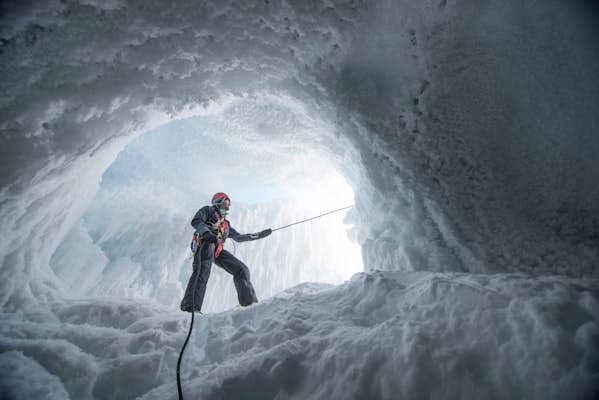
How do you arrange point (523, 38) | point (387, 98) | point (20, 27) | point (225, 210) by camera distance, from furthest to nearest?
point (225, 210)
point (387, 98)
point (523, 38)
point (20, 27)

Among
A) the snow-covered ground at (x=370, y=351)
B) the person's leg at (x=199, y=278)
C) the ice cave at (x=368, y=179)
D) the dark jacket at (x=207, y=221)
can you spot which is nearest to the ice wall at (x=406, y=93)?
Answer: the ice cave at (x=368, y=179)

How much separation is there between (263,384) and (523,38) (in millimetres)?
2744

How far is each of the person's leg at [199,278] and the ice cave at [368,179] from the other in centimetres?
34

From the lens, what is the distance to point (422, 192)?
2.61 metres

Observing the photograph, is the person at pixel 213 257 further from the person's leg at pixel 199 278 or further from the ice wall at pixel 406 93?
the ice wall at pixel 406 93

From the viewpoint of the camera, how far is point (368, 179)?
355cm

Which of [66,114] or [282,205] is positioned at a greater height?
[282,205]

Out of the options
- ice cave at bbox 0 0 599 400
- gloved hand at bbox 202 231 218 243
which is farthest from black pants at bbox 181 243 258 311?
ice cave at bbox 0 0 599 400

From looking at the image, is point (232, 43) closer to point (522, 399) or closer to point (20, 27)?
point (20, 27)

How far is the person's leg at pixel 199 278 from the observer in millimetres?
3027

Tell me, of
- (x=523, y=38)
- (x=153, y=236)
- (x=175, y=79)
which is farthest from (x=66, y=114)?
(x=153, y=236)

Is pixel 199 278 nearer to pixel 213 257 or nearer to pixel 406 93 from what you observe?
pixel 213 257

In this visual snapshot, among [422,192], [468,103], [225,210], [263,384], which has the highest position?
Answer: [225,210]

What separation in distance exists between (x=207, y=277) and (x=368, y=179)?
2.45 metres
